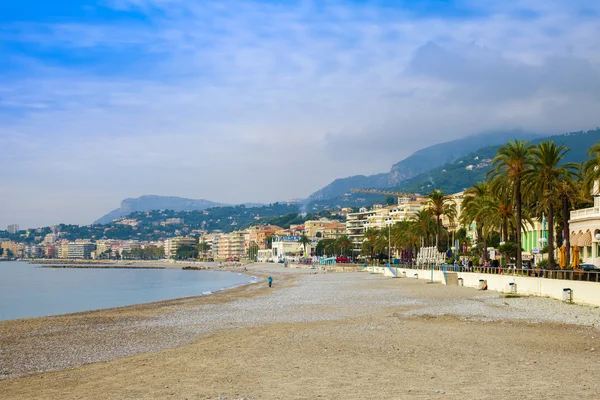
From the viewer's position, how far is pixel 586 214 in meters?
51.1

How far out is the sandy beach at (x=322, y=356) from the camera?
39.1 ft

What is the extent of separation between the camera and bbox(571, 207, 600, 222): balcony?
49.2 metres

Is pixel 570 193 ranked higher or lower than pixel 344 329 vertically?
higher

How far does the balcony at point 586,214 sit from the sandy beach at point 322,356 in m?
22.3

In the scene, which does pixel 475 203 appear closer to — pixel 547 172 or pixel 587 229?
pixel 587 229

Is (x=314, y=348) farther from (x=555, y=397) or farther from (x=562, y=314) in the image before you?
(x=562, y=314)

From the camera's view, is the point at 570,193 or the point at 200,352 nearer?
the point at 200,352

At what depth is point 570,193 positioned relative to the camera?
43312 mm

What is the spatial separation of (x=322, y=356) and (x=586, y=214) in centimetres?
4102

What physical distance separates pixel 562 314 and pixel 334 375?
14.1m

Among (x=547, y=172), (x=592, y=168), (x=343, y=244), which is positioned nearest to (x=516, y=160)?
(x=547, y=172)

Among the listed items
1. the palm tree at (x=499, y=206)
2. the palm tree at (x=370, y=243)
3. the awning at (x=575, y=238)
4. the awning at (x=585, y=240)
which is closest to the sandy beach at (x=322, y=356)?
the palm tree at (x=499, y=206)

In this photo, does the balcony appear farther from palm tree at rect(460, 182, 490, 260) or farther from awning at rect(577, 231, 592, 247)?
palm tree at rect(460, 182, 490, 260)

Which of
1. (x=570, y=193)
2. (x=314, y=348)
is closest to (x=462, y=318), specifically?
(x=314, y=348)
